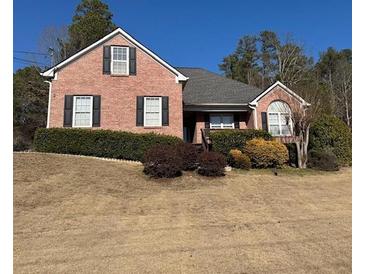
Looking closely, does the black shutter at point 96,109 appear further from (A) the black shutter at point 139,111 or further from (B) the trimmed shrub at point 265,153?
(B) the trimmed shrub at point 265,153

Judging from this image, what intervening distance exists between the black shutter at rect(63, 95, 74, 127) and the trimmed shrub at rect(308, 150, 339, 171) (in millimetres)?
14108

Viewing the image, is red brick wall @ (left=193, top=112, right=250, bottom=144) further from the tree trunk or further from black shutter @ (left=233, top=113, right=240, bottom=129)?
the tree trunk

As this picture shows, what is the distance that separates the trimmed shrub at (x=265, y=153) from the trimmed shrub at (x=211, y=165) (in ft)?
10.7

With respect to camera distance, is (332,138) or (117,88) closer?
(332,138)

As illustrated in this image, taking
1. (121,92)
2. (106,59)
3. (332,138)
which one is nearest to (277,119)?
(332,138)

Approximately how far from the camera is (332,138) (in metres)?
16.8

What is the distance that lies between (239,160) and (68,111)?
10231mm

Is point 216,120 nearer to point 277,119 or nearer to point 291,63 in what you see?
point 277,119

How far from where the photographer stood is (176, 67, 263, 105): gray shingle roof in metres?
20.5

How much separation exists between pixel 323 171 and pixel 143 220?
1169 cm

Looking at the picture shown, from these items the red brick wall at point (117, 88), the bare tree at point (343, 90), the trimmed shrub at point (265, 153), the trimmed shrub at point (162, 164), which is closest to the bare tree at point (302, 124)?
the trimmed shrub at point (265, 153)
